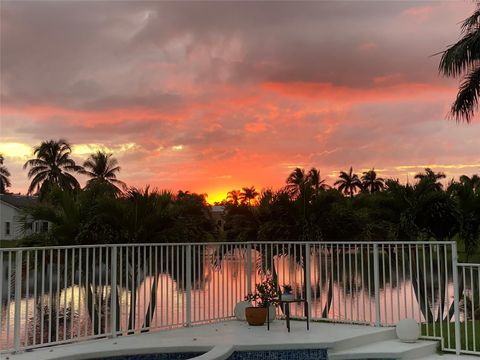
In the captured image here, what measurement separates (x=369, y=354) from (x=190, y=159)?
17.7 m

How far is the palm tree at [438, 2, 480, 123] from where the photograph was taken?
14883 mm

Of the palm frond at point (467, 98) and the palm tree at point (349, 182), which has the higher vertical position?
the palm tree at point (349, 182)

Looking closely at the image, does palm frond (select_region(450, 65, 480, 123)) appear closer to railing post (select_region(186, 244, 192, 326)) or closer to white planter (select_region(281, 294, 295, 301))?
white planter (select_region(281, 294, 295, 301))

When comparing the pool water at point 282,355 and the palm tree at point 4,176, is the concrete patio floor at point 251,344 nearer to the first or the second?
the pool water at point 282,355

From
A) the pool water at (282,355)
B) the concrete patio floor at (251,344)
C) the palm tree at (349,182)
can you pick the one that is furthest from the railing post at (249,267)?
the palm tree at (349,182)

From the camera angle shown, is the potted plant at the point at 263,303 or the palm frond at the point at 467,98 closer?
the potted plant at the point at 263,303

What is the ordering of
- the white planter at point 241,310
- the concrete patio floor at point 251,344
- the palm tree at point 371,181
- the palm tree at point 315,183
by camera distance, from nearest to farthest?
the concrete patio floor at point 251,344 < the white planter at point 241,310 < the palm tree at point 315,183 < the palm tree at point 371,181

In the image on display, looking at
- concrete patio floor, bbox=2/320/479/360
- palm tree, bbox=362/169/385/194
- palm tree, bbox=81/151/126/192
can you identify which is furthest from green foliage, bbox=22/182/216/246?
palm tree, bbox=362/169/385/194

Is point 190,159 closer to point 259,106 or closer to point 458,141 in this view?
point 259,106

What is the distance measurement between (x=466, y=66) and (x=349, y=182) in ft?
237

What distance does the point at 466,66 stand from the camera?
15195 millimetres

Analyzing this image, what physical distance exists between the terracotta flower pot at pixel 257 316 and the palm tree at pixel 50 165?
4492 centimetres

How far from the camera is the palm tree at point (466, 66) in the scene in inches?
586

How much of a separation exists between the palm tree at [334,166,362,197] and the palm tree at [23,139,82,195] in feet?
154
